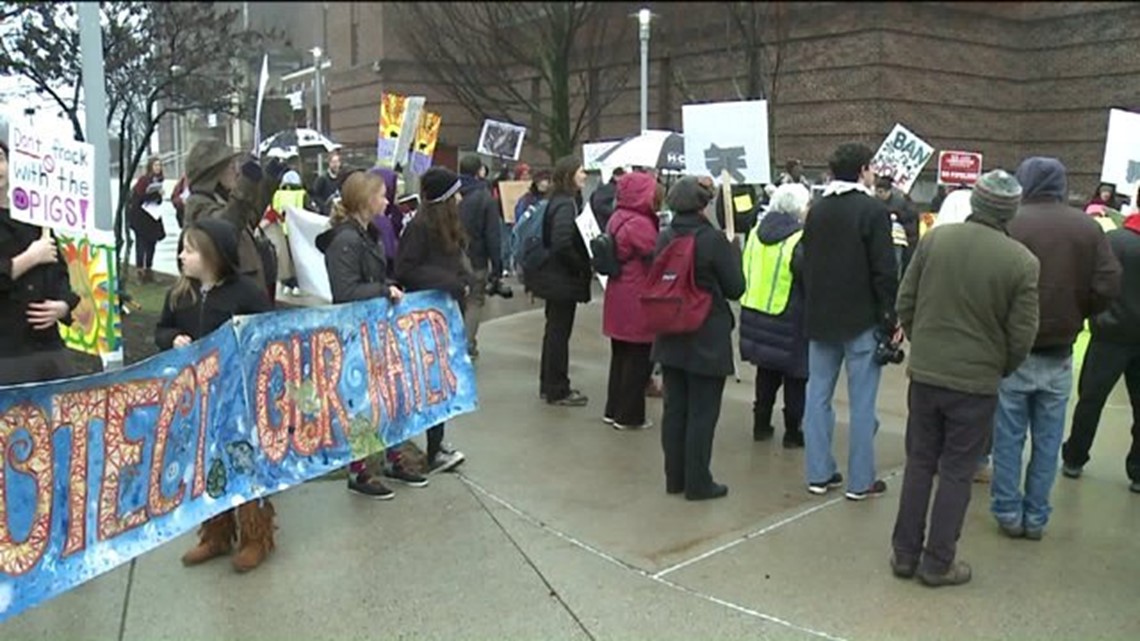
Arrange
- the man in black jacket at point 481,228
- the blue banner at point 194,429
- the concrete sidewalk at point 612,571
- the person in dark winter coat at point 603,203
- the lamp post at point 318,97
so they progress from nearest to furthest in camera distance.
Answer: the blue banner at point 194,429 → the concrete sidewalk at point 612,571 → the person in dark winter coat at point 603,203 → the man in black jacket at point 481,228 → the lamp post at point 318,97

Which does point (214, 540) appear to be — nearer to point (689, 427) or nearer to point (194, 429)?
point (194, 429)

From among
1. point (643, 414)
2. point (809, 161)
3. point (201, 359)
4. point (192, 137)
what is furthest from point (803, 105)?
point (201, 359)

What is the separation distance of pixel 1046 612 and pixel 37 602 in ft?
12.3

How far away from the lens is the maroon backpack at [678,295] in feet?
17.4

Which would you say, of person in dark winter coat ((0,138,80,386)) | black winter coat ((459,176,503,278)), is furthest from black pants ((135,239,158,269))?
person in dark winter coat ((0,138,80,386))

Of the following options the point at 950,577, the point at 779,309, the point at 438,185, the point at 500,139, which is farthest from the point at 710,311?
the point at 500,139

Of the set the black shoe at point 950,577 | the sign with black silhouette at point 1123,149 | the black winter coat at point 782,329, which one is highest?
the sign with black silhouette at point 1123,149

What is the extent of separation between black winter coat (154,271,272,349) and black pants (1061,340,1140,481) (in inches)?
175

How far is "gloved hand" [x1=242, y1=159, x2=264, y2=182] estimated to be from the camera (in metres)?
5.25

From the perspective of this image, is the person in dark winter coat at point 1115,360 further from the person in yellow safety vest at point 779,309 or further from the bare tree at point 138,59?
the bare tree at point 138,59

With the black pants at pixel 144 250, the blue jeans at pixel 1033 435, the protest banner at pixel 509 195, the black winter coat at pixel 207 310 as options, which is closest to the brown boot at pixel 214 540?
the black winter coat at pixel 207 310

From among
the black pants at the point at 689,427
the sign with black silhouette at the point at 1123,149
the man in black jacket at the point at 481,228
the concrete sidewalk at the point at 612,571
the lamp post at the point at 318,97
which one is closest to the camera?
the concrete sidewalk at the point at 612,571

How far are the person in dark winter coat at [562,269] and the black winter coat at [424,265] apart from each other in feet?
5.28

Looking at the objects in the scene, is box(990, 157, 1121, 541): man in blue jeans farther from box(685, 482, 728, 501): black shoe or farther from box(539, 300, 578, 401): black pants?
box(539, 300, 578, 401): black pants
